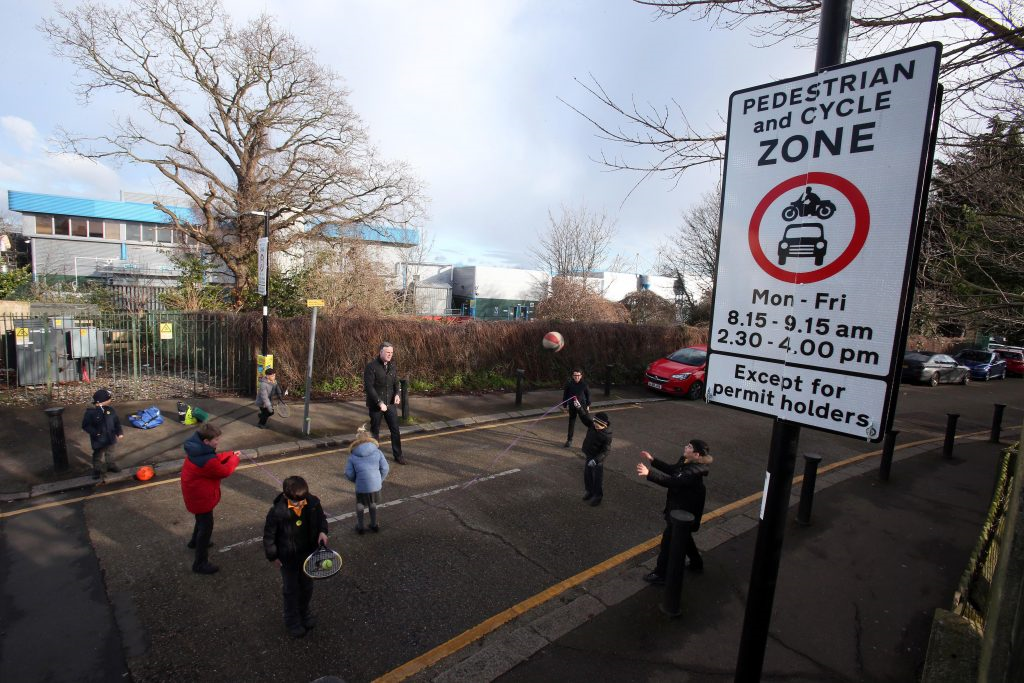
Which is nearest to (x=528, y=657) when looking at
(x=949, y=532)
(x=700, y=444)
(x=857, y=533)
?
(x=700, y=444)

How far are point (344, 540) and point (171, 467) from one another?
12.4 feet

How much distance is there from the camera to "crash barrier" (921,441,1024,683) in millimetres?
1805

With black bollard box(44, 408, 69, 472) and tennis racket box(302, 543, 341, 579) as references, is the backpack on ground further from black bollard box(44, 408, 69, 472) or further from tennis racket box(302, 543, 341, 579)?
tennis racket box(302, 543, 341, 579)

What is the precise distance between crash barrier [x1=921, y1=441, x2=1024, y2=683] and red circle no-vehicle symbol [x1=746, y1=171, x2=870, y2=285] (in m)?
1.01

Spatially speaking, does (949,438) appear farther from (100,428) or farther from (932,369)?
(932,369)

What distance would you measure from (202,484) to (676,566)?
441cm

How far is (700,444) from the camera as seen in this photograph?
4.98 metres

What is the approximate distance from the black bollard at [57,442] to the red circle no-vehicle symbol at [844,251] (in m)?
8.84

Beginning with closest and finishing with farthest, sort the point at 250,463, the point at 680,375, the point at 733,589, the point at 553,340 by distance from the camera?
1. the point at 733,589
2. the point at 250,463
3. the point at 680,375
4. the point at 553,340

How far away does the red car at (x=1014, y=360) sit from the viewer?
1155 inches

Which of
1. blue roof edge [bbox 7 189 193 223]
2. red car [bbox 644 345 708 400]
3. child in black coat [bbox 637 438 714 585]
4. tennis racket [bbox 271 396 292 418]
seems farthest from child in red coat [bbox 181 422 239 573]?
blue roof edge [bbox 7 189 193 223]

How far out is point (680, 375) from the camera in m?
15.1

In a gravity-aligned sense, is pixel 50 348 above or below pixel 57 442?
above

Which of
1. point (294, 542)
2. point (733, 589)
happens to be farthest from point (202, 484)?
point (733, 589)
